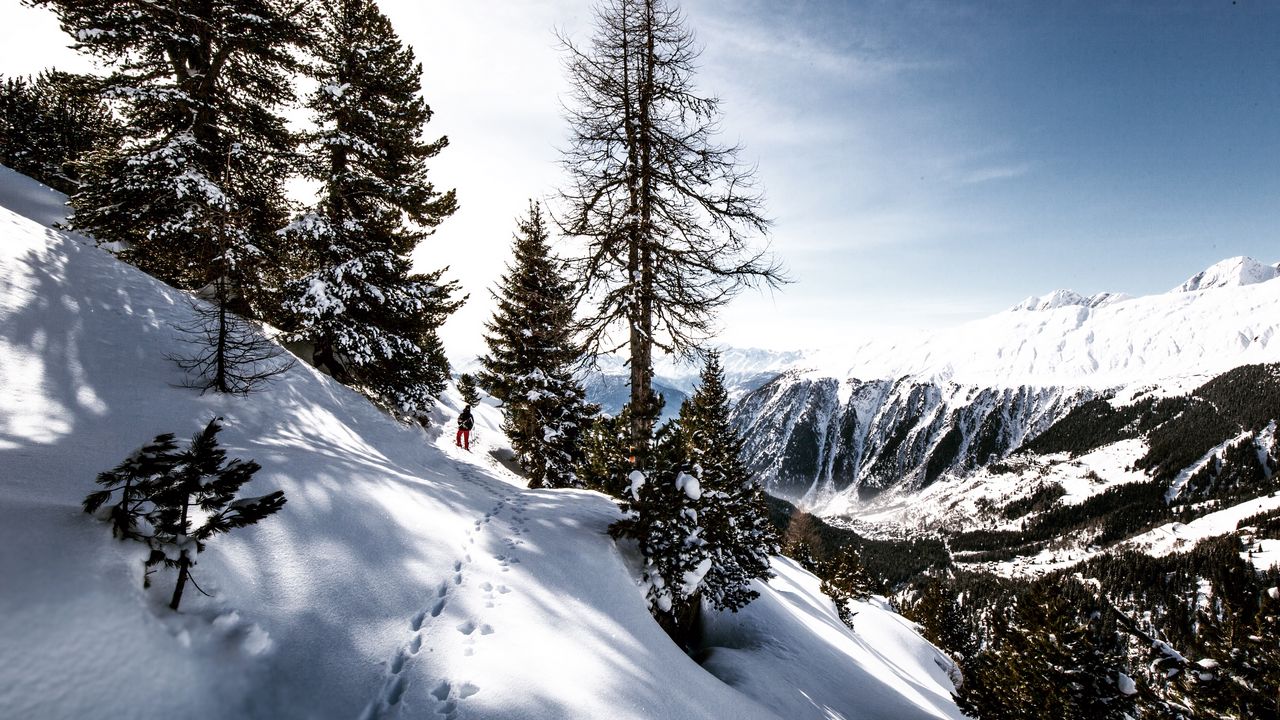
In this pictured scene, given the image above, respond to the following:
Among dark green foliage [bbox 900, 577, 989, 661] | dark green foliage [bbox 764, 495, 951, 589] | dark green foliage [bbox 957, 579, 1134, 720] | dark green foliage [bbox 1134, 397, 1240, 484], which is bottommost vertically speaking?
dark green foliage [bbox 764, 495, 951, 589]

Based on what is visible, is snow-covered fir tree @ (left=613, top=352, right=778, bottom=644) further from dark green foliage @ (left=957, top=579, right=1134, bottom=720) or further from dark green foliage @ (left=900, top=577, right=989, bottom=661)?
dark green foliage @ (left=900, top=577, right=989, bottom=661)

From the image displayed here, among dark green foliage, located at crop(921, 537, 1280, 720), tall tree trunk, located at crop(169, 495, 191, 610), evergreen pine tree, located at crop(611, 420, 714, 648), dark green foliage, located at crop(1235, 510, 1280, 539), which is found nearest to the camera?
tall tree trunk, located at crop(169, 495, 191, 610)

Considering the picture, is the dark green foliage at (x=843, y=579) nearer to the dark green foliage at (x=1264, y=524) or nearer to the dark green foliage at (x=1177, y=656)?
the dark green foliage at (x=1177, y=656)

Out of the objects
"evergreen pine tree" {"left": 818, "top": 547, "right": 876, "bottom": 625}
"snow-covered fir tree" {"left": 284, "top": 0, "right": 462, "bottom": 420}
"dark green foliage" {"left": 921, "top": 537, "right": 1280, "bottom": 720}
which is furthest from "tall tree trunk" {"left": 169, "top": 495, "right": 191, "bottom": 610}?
"evergreen pine tree" {"left": 818, "top": 547, "right": 876, "bottom": 625}

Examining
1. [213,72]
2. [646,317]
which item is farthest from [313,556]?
[213,72]

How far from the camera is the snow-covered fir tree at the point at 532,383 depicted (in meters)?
19.1

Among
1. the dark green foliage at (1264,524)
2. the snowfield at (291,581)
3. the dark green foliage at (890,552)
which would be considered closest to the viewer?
the snowfield at (291,581)

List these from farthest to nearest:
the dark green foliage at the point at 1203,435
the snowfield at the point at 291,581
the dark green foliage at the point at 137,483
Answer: the dark green foliage at the point at 1203,435 → the dark green foliage at the point at 137,483 → the snowfield at the point at 291,581

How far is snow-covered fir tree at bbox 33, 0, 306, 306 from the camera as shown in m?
11.2

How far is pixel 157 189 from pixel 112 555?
12.7 meters

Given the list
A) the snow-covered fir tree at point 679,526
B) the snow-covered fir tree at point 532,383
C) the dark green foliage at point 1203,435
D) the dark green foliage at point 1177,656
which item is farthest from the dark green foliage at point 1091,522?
the snow-covered fir tree at point 679,526

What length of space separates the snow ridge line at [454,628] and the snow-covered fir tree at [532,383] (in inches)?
445

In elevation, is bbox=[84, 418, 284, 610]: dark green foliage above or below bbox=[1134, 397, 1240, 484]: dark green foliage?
below

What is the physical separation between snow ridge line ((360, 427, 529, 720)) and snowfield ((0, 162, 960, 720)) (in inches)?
0.9
